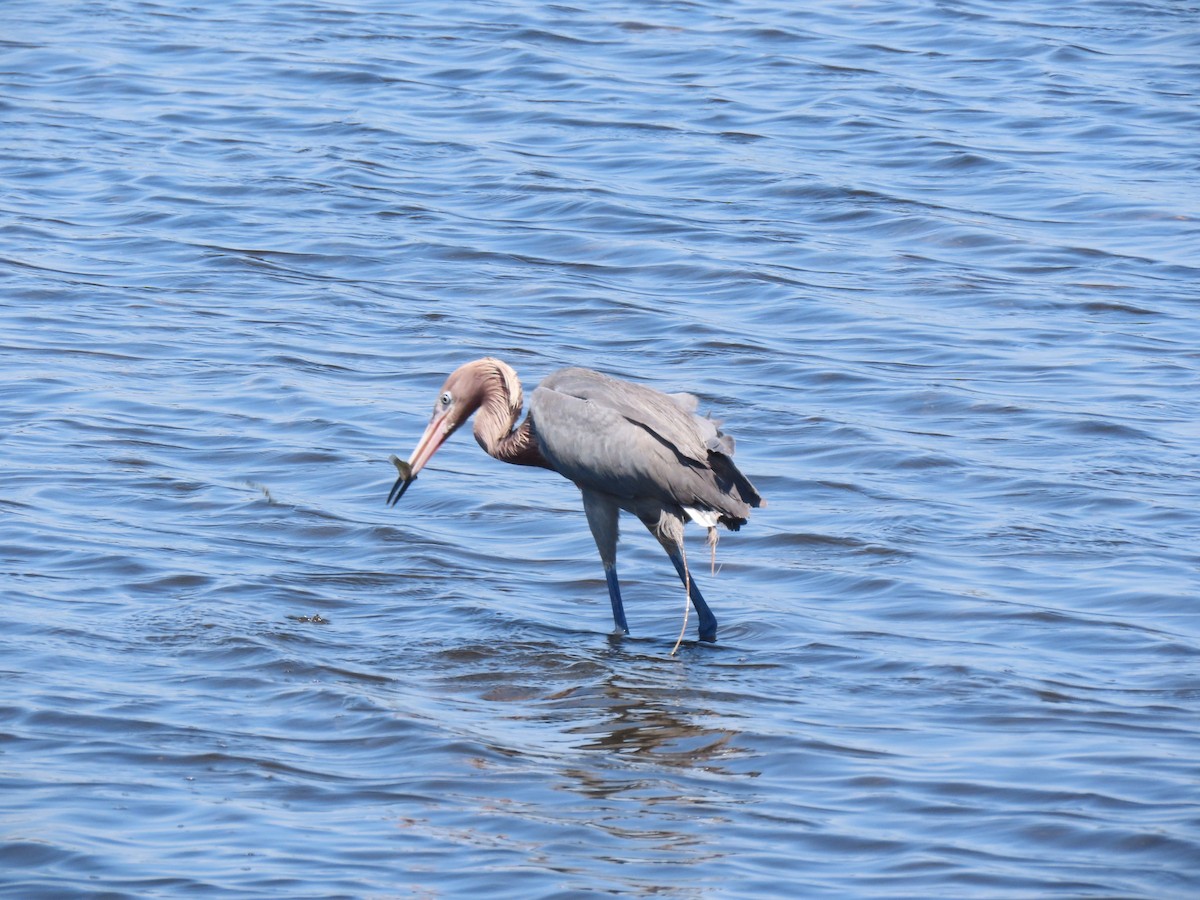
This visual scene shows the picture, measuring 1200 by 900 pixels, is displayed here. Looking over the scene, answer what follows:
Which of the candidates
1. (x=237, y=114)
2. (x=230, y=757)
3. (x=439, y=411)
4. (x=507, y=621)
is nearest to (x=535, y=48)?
(x=237, y=114)

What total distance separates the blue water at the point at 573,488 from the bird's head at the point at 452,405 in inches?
18.5

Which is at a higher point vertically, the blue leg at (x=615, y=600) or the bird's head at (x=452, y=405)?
the bird's head at (x=452, y=405)

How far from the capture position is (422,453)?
348 inches

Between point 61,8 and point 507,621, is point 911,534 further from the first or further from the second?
point 61,8

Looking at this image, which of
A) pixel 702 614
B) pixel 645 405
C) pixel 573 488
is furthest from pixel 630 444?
pixel 573 488

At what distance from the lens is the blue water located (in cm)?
604

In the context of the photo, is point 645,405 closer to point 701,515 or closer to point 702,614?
point 701,515

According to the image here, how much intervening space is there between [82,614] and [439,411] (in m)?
1.96

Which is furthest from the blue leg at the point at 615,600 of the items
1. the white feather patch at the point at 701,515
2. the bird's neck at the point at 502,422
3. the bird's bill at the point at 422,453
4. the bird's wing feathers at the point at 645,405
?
the bird's bill at the point at 422,453

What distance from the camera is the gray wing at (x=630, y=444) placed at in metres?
8.12

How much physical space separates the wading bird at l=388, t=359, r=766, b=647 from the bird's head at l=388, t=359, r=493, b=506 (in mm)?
170

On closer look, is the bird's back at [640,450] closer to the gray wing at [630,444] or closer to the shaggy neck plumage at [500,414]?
the gray wing at [630,444]

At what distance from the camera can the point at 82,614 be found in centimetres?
776

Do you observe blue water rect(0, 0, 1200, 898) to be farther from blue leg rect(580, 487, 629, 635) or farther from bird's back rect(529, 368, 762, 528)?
bird's back rect(529, 368, 762, 528)
